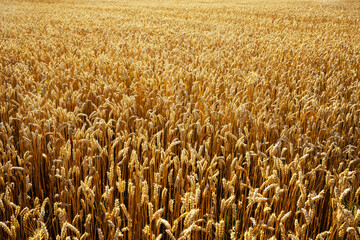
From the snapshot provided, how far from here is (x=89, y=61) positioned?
12.3 feet

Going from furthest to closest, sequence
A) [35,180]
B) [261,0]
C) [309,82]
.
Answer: [261,0], [309,82], [35,180]

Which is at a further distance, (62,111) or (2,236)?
(62,111)

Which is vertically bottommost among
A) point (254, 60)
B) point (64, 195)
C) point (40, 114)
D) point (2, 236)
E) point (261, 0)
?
point (2, 236)

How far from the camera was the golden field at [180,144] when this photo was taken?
1170mm

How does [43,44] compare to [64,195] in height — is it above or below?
above

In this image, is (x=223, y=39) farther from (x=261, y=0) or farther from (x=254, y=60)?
(x=261, y=0)

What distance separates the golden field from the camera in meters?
1.17

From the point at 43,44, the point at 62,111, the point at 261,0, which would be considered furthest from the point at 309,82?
the point at 261,0

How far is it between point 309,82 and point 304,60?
47.2 inches

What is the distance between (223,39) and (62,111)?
4.31 metres

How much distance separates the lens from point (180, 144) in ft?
6.22

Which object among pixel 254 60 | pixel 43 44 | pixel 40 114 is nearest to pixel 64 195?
pixel 40 114

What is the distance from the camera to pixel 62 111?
1.90m

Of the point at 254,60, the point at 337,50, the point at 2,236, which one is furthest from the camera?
the point at 337,50
